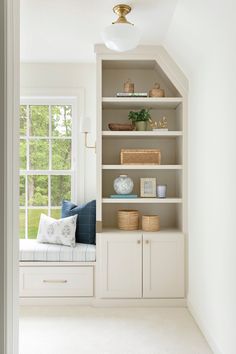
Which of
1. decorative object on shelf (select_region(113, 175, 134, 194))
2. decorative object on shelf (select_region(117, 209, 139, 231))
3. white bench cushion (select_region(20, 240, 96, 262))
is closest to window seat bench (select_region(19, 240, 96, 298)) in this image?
white bench cushion (select_region(20, 240, 96, 262))

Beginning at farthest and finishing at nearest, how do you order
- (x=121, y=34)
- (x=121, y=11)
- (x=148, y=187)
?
(x=148, y=187), (x=121, y=11), (x=121, y=34)

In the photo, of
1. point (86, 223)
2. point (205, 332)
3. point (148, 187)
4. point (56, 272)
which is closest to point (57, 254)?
point (56, 272)

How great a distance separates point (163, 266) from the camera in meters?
3.46

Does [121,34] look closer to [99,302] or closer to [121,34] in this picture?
[121,34]

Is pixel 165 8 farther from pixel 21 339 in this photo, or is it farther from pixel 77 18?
pixel 21 339

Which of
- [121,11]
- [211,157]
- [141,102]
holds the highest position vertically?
[121,11]

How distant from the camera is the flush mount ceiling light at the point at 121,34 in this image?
2.57 metres

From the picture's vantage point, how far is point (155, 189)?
3.72 m

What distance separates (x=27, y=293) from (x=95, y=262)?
2.40 ft

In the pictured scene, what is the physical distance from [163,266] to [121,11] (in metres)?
2.31

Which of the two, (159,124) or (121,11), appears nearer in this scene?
(121,11)

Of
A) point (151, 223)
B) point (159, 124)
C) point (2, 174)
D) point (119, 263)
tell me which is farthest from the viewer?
point (159, 124)

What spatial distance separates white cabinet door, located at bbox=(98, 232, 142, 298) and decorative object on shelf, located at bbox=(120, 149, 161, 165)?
2.36 feet

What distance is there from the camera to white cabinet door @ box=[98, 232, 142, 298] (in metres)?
3.44
